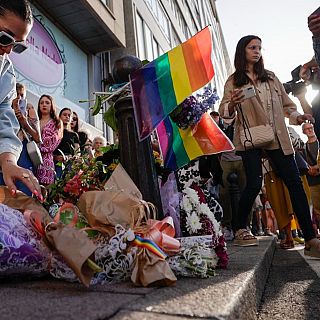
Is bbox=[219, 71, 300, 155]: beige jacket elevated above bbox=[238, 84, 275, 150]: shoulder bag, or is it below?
above

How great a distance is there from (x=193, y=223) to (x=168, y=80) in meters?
0.83

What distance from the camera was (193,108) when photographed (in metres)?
2.09

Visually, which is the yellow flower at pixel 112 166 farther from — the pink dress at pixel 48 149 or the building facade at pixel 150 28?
the building facade at pixel 150 28

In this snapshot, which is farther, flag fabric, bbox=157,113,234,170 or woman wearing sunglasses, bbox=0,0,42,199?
flag fabric, bbox=157,113,234,170

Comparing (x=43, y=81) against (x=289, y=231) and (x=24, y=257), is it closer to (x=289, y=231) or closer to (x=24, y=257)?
(x=289, y=231)

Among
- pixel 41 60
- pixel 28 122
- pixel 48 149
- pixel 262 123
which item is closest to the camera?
pixel 262 123

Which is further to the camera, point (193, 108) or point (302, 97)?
point (302, 97)

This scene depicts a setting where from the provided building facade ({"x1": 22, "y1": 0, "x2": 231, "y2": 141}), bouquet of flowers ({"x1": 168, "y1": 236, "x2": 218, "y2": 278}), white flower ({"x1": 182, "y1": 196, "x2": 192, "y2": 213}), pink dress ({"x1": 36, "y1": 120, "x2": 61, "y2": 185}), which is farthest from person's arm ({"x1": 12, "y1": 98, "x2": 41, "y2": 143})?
building facade ({"x1": 22, "y1": 0, "x2": 231, "y2": 141})

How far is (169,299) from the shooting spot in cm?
96

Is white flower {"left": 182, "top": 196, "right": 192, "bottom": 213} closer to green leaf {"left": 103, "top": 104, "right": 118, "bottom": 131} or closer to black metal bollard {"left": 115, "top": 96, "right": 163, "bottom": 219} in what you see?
black metal bollard {"left": 115, "top": 96, "right": 163, "bottom": 219}

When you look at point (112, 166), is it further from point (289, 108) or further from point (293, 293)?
point (289, 108)

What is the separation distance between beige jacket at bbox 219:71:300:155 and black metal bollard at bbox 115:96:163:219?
3.85 feet

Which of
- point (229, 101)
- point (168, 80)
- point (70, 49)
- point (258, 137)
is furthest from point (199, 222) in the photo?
point (70, 49)

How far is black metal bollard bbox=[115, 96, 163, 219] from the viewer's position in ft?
6.06
